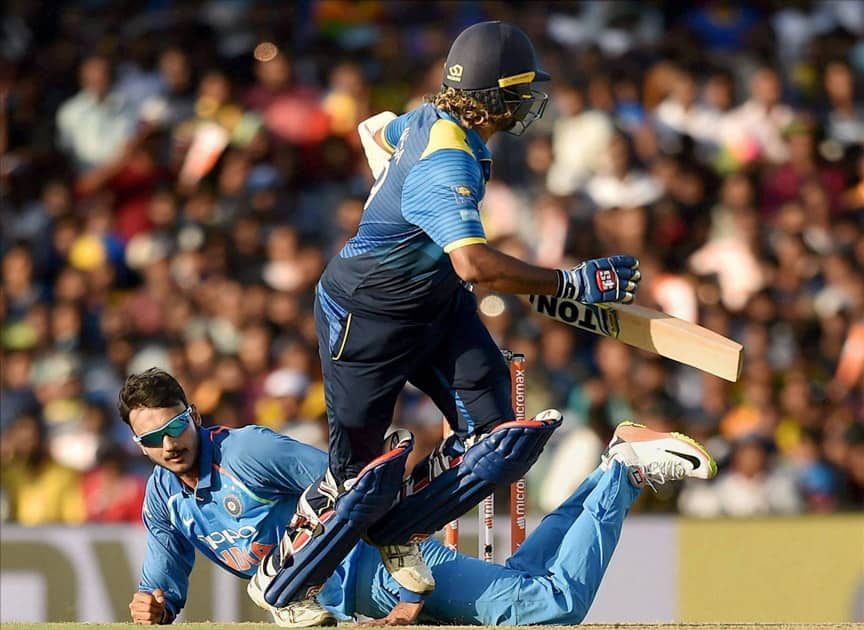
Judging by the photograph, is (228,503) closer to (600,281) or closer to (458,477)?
(458,477)

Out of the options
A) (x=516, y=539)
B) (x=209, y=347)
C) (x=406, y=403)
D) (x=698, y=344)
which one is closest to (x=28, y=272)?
(x=209, y=347)

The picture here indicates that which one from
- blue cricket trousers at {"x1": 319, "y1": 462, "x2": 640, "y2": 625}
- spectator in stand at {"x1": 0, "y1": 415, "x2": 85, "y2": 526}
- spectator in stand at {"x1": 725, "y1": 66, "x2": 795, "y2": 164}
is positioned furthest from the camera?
spectator in stand at {"x1": 725, "y1": 66, "x2": 795, "y2": 164}

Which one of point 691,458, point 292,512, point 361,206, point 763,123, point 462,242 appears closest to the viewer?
point 462,242

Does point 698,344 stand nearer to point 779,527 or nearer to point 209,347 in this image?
point 779,527

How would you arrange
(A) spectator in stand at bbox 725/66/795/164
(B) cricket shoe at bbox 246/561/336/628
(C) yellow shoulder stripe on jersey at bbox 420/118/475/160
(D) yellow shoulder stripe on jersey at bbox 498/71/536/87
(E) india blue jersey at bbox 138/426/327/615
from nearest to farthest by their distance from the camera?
(C) yellow shoulder stripe on jersey at bbox 420/118/475/160
(D) yellow shoulder stripe on jersey at bbox 498/71/536/87
(B) cricket shoe at bbox 246/561/336/628
(E) india blue jersey at bbox 138/426/327/615
(A) spectator in stand at bbox 725/66/795/164

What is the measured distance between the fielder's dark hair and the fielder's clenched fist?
63 centimetres

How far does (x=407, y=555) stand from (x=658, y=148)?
4602 mm

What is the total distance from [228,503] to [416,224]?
4.31 ft

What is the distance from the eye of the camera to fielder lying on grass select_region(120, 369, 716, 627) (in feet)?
16.9

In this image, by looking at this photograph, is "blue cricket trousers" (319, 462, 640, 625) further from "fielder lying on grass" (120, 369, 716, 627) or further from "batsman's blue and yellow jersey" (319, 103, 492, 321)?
"batsman's blue and yellow jersey" (319, 103, 492, 321)

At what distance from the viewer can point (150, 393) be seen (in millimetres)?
5117

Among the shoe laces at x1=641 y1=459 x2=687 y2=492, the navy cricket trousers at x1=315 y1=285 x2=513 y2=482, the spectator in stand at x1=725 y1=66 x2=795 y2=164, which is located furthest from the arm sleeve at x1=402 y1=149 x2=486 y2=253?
the spectator in stand at x1=725 y1=66 x2=795 y2=164

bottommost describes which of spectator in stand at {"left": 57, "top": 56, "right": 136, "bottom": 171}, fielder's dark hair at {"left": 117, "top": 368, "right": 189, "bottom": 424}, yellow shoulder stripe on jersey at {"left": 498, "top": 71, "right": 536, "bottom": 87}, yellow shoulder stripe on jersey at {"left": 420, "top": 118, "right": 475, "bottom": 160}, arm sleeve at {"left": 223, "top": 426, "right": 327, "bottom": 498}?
arm sleeve at {"left": 223, "top": 426, "right": 327, "bottom": 498}

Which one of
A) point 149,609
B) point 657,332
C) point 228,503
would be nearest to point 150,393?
point 228,503
